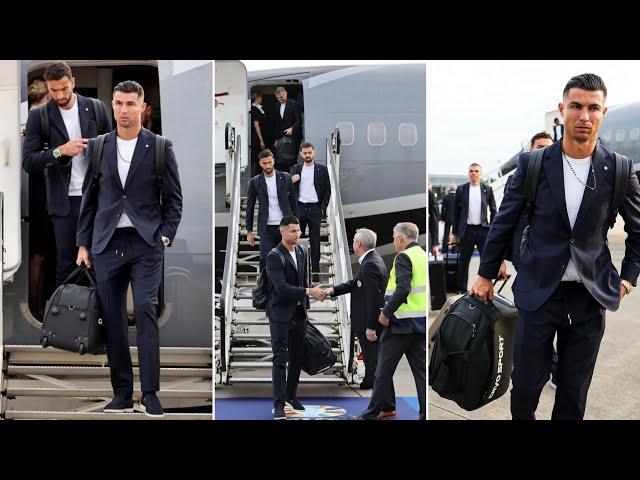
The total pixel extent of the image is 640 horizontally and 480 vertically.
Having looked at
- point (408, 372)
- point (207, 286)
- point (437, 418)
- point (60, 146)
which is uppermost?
point (60, 146)

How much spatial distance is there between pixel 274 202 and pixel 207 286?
1.96ft

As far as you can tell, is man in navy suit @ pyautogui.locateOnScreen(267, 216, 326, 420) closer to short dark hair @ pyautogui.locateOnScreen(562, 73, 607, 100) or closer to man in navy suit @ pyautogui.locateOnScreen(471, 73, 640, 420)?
man in navy suit @ pyautogui.locateOnScreen(471, 73, 640, 420)

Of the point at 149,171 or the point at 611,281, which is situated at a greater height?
the point at 149,171

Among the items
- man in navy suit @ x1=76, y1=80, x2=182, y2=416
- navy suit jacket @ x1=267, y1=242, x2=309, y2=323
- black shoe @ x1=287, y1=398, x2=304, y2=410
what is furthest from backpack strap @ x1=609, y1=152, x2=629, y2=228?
man in navy suit @ x1=76, y1=80, x2=182, y2=416

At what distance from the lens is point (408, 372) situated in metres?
4.01

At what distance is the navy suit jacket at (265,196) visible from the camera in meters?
4.01

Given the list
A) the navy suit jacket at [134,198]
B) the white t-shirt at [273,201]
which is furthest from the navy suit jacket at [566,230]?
the navy suit jacket at [134,198]

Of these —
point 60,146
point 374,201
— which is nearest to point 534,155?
point 374,201

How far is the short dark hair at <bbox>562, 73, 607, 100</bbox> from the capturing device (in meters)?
3.58

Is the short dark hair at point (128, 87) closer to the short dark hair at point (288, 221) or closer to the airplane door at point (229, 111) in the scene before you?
the airplane door at point (229, 111)

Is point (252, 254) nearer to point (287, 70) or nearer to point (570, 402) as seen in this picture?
point (287, 70)

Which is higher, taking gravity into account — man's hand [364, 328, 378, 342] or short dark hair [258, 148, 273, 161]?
short dark hair [258, 148, 273, 161]

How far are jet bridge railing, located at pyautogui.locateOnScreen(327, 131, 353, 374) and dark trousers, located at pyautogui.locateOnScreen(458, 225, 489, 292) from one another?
73 cm

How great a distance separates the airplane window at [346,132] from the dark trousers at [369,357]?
1.05 metres
